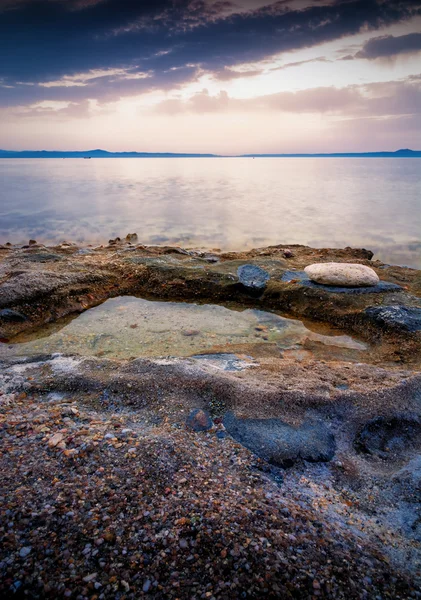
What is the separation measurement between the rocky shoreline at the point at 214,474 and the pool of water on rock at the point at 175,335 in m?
0.25

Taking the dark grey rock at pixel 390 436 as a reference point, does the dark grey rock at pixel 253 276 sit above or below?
above

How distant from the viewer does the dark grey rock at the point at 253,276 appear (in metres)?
7.48

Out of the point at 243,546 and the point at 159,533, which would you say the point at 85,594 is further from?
the point at 243,546

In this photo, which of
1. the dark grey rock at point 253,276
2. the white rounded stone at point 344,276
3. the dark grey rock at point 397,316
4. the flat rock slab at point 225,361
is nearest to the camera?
the flat rock slab at point 225,361

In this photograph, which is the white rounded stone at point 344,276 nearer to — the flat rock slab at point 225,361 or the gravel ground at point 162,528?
the flat rock slab at point 225,361

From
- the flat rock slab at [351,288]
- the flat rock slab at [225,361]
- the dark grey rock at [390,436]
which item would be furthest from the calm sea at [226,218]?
the dark grey rock at [390,436]

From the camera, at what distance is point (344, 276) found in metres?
7.14

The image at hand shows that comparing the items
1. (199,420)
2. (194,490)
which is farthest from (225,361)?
(194,490)

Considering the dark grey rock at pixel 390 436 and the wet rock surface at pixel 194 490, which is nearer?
the wet rock surface at pixel 194 490

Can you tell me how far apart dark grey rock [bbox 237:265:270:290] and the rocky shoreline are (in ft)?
6.95

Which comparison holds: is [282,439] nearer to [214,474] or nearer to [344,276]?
[214,474]

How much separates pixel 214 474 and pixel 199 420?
69 centimetres

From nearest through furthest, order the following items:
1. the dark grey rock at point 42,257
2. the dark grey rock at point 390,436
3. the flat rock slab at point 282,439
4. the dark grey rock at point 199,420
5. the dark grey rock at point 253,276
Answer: the flat rock slab at point 282,439 < the dark grey rock at point 390,436 < the dark grey rock at point 199,420 < the dark grey rock at point 253,276 < the dark grey rock at point 42,257

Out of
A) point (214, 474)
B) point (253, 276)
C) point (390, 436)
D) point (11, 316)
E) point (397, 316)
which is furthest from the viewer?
point (253, 276)
